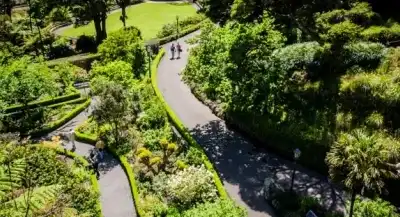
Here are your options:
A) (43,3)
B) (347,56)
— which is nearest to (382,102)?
(347,56)

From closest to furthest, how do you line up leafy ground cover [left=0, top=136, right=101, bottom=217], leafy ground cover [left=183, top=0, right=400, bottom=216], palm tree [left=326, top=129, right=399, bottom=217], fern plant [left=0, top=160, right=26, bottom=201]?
fern plant [left=0, top=160, right=26, bottom=201]
palm tree [left=326, top=129, right=399, bottom=217]
leafy ground cover [left=0, top=136, right=101, bottom=217]
leafy ground cover [left=183, top=0, right=400, bottom=216]

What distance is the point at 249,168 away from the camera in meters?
28.5

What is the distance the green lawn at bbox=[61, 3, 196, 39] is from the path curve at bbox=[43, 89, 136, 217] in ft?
96.5

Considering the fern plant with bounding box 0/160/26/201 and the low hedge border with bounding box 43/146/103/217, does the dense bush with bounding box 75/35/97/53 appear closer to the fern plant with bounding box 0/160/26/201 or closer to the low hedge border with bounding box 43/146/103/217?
the low hedge border with bounding box 43/146/103/217

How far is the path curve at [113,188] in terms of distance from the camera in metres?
26.3

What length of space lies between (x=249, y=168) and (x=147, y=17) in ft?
139

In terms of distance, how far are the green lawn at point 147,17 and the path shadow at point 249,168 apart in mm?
29010

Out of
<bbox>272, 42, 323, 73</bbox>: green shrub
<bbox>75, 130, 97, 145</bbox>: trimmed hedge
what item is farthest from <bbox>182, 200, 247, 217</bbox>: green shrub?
<bbox>75, 130, 97, 145</bbox>: trimmed hedge

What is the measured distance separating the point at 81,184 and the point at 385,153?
1634cm

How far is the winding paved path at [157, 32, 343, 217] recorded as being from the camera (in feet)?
83.7

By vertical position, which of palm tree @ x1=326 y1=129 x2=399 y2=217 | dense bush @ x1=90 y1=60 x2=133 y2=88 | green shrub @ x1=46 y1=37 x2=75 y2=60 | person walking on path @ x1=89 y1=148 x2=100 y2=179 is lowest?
green shrub @ x1=46 y1=37 x2=75 y2=60

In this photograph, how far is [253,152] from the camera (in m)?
30.2

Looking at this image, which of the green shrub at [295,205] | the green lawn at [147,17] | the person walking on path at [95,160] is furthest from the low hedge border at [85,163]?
the green lawn at [147,17]

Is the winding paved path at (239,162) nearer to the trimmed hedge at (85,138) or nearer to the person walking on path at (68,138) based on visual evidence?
the trimmed hedge at (85,138)
